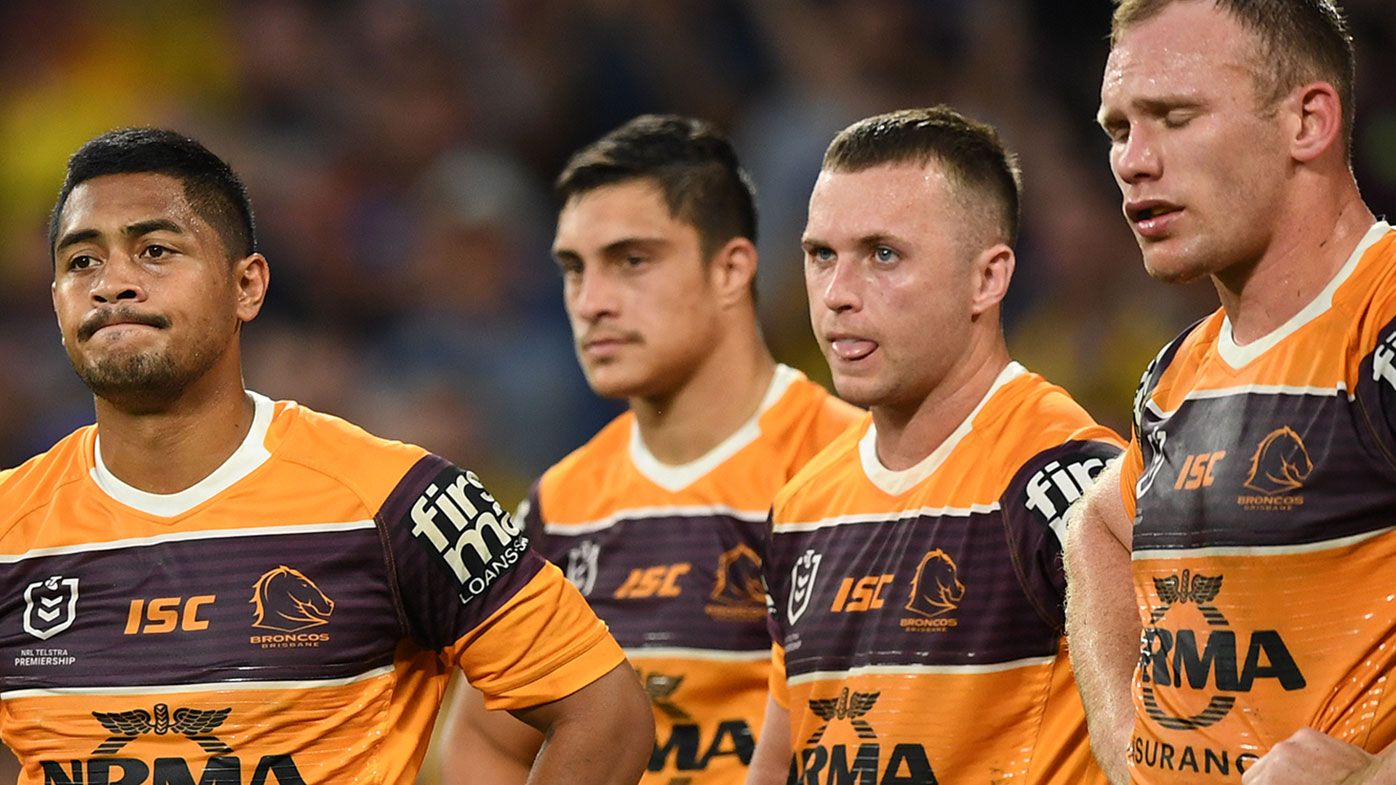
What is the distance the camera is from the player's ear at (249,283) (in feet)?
13.7

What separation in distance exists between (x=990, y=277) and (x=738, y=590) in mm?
1177

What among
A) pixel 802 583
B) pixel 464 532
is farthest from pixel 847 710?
pixel 464 532

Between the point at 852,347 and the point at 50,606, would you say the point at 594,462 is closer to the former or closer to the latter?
the point at 852,347

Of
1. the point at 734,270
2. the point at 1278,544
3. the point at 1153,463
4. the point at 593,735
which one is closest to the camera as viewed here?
the point at 1278,544

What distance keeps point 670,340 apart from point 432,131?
5096 millimetres

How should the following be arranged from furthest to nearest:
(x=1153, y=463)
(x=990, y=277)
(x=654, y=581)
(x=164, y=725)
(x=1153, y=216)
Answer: (x=654, y=581)
(x=990, y=277)
(x=164, y=725)
(x=1153, y=463)
(x=1153, y=216)

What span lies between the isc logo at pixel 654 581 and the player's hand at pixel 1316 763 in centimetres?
235

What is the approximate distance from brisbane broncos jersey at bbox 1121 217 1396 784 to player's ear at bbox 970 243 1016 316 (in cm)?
93

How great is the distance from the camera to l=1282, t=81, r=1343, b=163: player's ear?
10.7ft

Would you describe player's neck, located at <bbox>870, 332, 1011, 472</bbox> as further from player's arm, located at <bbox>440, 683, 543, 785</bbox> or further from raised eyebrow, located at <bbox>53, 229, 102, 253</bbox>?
raised eyebrow, located at <bbox>53, 229, 102, 253</bbox>

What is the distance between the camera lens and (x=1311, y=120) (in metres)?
3.28

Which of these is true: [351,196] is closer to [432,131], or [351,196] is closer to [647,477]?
[432,131]

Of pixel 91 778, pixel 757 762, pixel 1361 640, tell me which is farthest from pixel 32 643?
pixel 1361 640

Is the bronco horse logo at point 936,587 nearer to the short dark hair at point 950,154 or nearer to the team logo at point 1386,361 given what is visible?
the short dark hair at point 950,154
